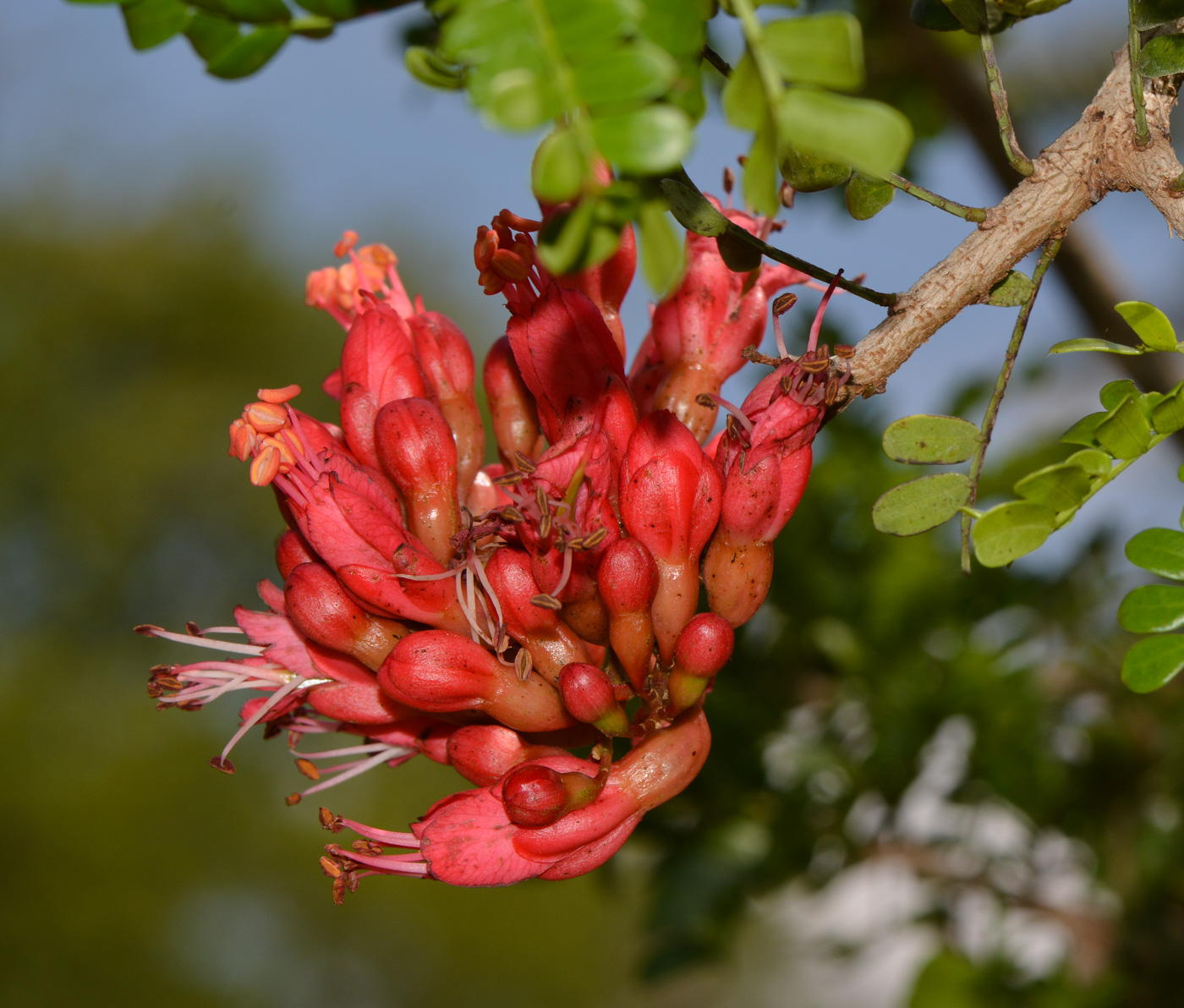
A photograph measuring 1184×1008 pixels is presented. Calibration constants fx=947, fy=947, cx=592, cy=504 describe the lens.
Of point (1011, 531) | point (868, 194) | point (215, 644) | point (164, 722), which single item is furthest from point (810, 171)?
point (164, 722)

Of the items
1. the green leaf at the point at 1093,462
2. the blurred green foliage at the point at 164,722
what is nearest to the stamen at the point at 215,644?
the green leaf at the point at 1093,462

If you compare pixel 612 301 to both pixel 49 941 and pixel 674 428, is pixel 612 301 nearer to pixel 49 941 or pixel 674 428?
pixel 674 428

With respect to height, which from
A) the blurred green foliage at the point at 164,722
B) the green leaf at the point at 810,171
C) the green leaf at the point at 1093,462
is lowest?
the blurred green foliage at the point at 164,722

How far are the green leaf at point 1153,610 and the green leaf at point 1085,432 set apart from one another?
0.35ft

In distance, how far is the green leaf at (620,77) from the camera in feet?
1.21

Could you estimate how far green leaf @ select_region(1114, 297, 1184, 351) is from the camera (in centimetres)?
59

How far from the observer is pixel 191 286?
13.4 metres

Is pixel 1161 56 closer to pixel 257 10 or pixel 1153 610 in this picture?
pixel 1153 610

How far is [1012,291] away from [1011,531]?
0.54 ft

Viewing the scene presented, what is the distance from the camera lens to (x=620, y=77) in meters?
0.37

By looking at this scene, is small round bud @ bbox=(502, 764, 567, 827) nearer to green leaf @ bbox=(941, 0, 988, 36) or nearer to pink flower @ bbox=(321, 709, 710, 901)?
pink flower @ bbox=(321, 709, 710, 901)

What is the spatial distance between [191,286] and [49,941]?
27.6ft

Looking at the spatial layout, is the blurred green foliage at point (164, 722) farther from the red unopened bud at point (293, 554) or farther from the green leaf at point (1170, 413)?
the green leaf at point (1170, 413)

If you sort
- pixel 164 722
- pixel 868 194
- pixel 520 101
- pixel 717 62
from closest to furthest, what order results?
A: pixel 520 101
pixel 717 62
pixel 868 194
pixel 164 722
